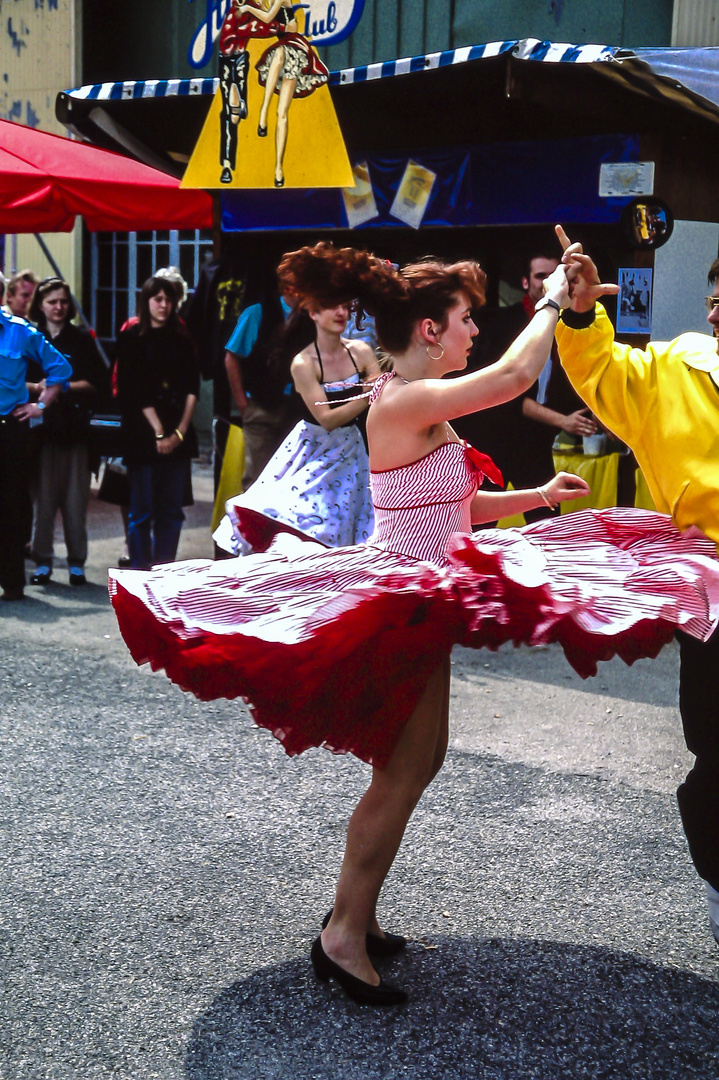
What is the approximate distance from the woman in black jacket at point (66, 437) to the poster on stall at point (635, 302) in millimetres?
3467

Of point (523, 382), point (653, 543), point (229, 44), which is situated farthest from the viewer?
point (229, 44)

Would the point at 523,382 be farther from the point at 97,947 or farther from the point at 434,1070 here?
the point at 97,947

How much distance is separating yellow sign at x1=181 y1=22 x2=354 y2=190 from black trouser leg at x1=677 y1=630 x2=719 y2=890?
14.8 feet

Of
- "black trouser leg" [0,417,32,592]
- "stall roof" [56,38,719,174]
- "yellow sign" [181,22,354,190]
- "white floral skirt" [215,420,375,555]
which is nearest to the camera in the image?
"white floral skirt" [215,420,375,555]

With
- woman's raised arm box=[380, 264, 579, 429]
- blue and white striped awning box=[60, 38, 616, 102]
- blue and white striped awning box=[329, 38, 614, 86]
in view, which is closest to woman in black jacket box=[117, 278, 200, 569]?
blue and white striped awning box=[60, 38, 616, 102]

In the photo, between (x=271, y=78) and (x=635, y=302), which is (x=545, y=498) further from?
(x=271, y=78)

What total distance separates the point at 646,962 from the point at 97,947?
145 centimetres

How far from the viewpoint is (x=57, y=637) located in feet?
21.6

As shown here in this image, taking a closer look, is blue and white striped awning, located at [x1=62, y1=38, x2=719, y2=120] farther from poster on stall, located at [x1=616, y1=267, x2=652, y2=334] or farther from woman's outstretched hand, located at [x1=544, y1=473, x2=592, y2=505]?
woman's outstretched hand, located at [x1=544, y1=473, x2=592, y2=505]

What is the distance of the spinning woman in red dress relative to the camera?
2.71 metres

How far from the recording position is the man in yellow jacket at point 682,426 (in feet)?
9.32

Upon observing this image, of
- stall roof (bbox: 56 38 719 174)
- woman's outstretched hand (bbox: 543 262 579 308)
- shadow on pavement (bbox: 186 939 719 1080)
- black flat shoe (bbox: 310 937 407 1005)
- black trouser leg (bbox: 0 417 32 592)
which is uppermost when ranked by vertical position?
stall roof (bbox: 56 38 719 174)

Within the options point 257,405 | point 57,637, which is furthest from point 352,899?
point 257,405

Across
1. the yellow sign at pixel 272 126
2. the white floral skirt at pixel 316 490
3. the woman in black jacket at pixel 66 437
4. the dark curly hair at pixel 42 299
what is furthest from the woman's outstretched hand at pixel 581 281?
the dark curly hair at pixel 42 299
